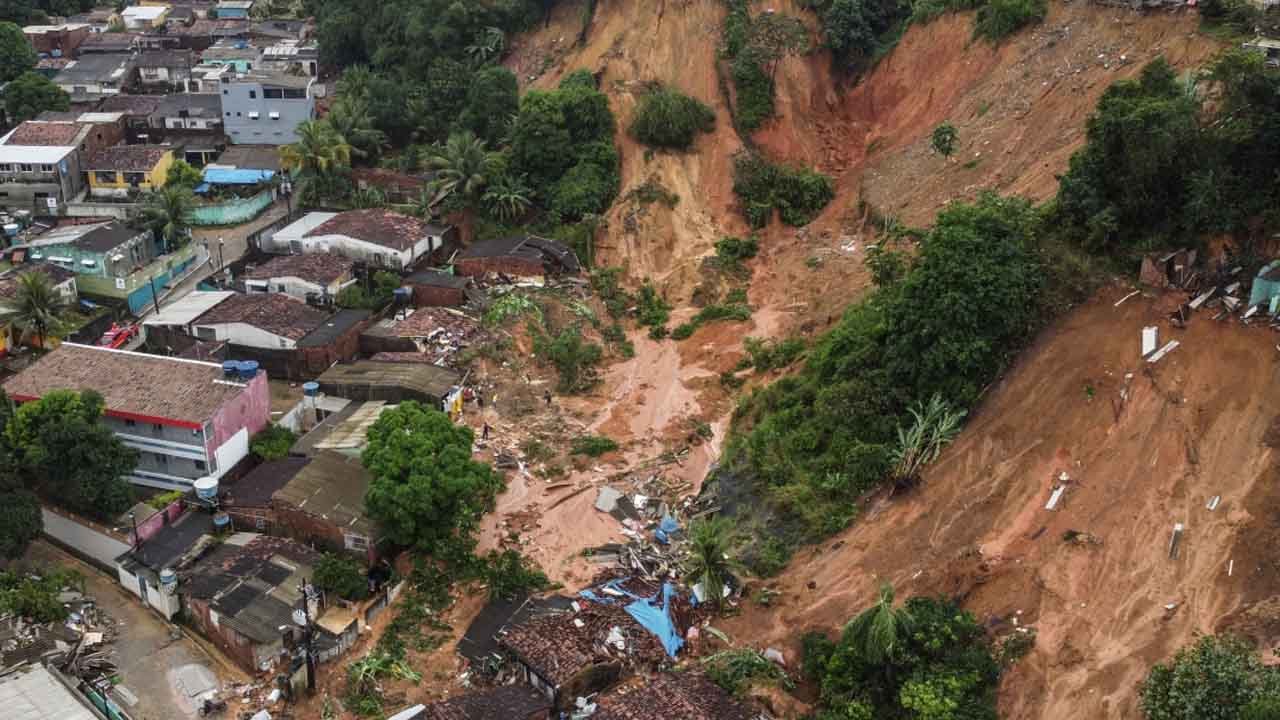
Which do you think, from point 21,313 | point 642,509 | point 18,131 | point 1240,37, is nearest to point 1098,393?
point 642,509

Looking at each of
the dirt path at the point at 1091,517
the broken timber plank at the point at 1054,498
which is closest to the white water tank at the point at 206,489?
the dirt path at the point at 1091,517

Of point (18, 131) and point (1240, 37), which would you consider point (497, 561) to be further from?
point (18, 131)

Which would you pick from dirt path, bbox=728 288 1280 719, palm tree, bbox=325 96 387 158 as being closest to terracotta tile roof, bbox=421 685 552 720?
dirt path, bbox=728 288 1280 719

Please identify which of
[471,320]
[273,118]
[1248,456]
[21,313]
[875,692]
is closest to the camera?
[875,692]

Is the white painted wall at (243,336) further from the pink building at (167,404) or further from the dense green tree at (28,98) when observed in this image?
the dense green tree at (28,98)

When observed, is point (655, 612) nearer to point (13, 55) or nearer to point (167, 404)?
point (167, 404)

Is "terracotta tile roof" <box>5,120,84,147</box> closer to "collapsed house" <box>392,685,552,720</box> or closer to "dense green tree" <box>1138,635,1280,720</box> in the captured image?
"collapsed house" <box>392,685,552,720</box>

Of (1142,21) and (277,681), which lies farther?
(1142,21)
